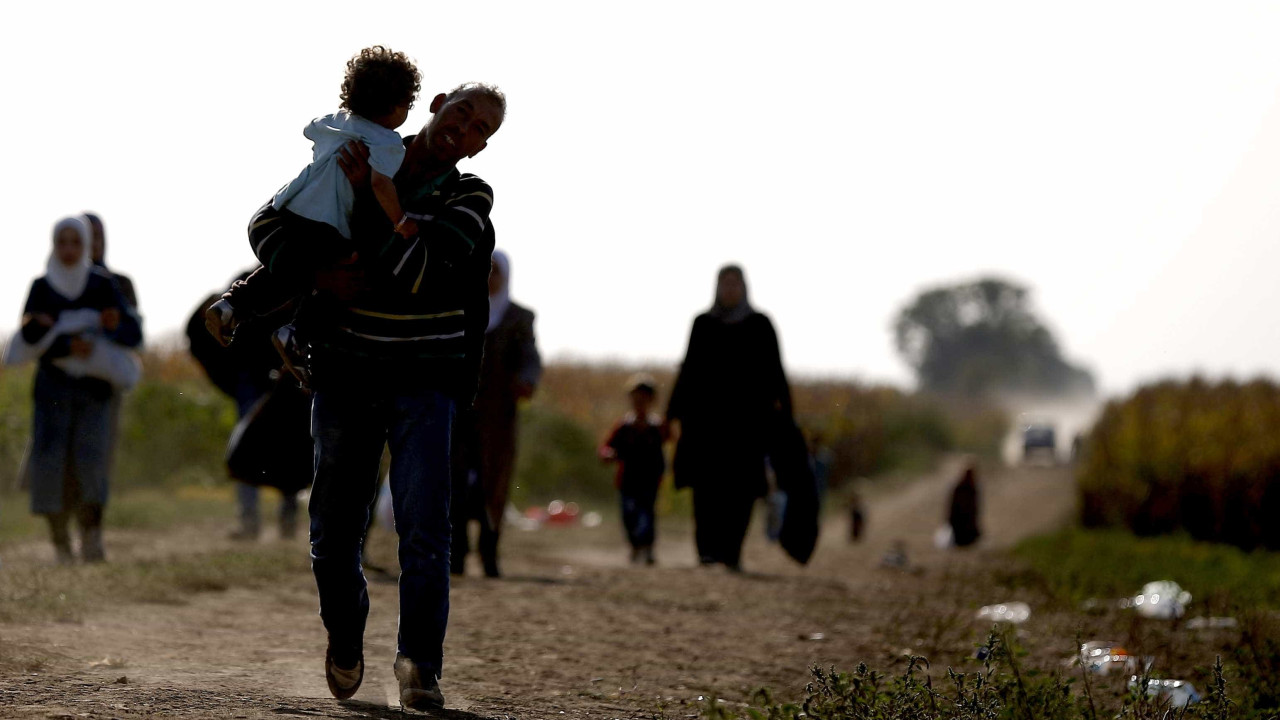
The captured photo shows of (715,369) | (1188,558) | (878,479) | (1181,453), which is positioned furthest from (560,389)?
(715,369)

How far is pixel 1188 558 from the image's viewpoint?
1669 centimetres

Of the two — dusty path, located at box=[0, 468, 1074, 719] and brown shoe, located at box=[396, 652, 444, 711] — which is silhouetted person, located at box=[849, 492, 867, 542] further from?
brown shoe, located at box=[396, 652, 444, 711]

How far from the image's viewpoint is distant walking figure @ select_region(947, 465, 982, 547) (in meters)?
19.7

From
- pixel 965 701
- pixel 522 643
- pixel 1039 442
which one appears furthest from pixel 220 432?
pixel 1039 442

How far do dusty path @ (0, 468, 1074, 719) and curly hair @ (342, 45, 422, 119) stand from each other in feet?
5.76

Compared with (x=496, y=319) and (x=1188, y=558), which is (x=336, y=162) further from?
(x=1188, y=558)

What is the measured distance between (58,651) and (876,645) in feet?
11.8

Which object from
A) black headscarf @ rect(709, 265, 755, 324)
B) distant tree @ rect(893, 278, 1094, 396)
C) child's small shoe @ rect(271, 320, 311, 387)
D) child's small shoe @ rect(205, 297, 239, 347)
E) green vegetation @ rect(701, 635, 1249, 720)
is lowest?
green vegetation @ rect(701, 635, 1249, 720)

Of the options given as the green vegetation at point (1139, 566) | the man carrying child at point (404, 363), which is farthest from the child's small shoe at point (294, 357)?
the green vegetation at point (1139, 566)

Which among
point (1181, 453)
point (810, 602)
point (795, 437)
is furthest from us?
point (1181, 453)

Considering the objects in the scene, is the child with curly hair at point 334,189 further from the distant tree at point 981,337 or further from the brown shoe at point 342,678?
the distant tree at point 981,337

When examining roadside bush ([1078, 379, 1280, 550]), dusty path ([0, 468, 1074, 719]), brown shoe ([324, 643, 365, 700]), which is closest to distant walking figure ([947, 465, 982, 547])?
roadside bush ([1078, 379, 1280, 550])

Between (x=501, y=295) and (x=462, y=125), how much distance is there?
520 cm

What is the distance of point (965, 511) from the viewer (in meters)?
19.7
